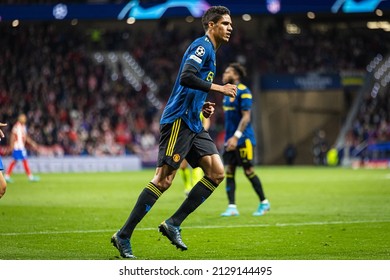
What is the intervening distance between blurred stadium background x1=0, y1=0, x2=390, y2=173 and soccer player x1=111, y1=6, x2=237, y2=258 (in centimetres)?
2877

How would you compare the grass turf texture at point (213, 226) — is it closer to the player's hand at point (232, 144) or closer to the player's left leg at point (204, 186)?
the player's left leg at point (204, 186)

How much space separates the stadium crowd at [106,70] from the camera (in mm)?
41781

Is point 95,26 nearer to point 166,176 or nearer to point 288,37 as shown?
point 288,37

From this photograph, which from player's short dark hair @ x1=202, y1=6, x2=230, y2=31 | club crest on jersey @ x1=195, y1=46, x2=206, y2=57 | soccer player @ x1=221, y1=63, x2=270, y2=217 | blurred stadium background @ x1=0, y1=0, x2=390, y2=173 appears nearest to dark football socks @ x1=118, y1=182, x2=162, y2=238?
club crest on jersey @ x1=195, y1=46, x2=206, y2=57

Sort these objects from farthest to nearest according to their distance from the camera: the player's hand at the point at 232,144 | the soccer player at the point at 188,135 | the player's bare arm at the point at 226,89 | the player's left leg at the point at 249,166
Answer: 1. the player's left leg at the point at 249,166
2. the player's hand at the point at 232,144
3. the soccer player at the point at 188,135
4. the player's bare arm at the point at 226,89

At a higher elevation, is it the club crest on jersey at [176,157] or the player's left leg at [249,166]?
the club crest on jersey at [176,157]

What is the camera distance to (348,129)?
149 feet

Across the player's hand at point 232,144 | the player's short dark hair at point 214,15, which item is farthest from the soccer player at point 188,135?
the player's hand at point 232,144

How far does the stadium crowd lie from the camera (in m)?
41.8

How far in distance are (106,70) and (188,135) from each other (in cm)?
3795

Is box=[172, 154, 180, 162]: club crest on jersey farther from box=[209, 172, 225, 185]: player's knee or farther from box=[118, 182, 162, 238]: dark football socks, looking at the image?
box=[209, 172, 225, 185]: player's knee

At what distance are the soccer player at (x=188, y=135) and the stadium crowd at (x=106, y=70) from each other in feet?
101
